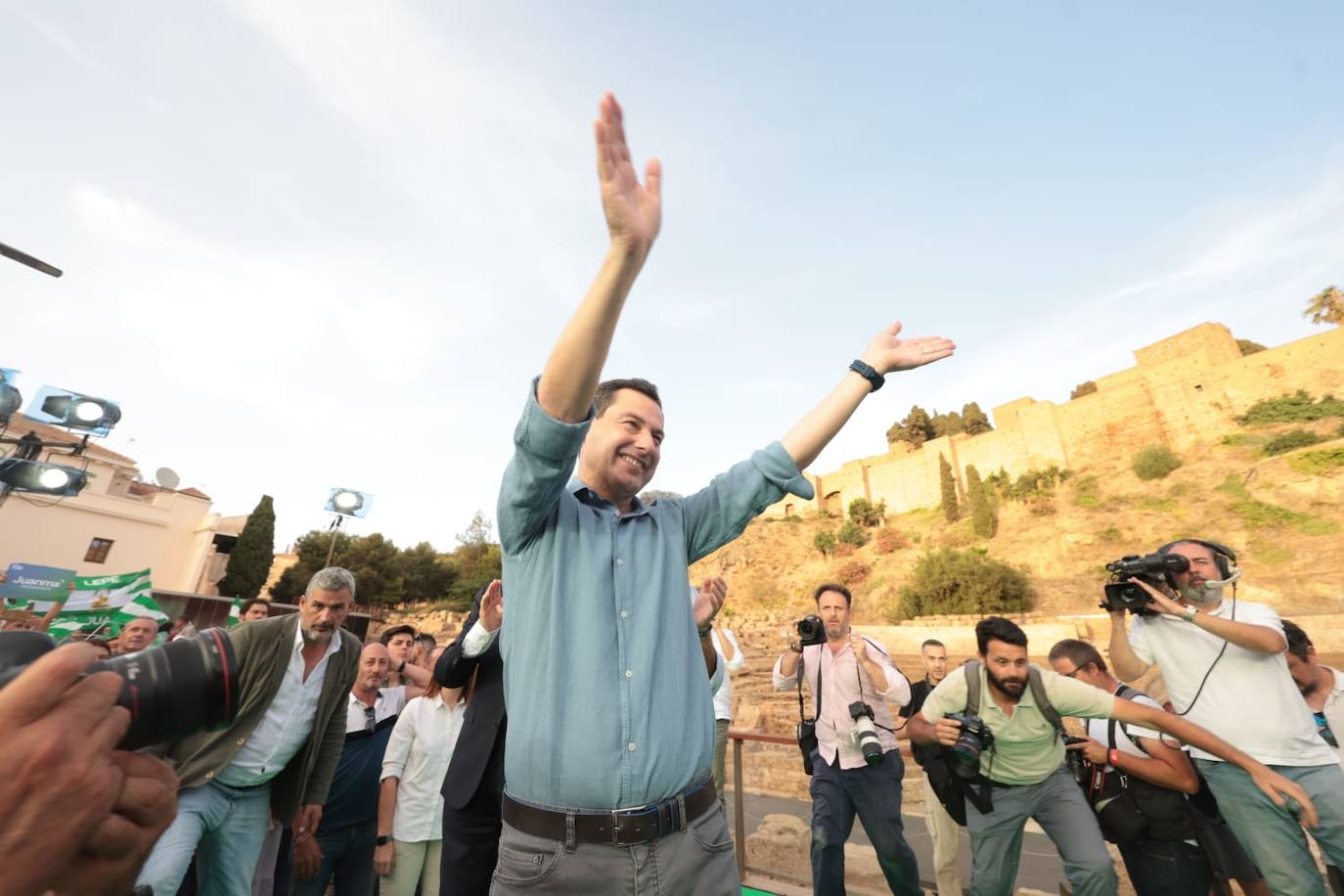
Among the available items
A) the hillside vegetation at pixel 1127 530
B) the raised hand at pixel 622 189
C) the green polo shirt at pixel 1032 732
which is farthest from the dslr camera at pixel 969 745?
the hillside vegetation at pixel 1127 530

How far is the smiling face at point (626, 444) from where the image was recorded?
1.87m

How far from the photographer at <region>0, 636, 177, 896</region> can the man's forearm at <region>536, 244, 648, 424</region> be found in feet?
2.93

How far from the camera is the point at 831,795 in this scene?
173 inches

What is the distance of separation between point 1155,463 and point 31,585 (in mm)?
45126

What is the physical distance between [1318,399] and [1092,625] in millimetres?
20347

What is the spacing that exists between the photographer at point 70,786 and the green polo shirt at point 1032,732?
14.0 ft

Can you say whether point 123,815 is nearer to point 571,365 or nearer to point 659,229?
point 571,365

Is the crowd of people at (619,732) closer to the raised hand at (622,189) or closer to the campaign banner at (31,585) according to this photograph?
the raised hand at (622,189)

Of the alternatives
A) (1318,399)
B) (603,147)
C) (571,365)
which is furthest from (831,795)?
(1318,399)

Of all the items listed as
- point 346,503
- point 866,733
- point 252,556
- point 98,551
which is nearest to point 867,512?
point 346,503

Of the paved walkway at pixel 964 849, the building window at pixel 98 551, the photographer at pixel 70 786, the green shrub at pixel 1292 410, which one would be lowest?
the paved walkway at pixel 964 849

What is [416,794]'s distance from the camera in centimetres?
389

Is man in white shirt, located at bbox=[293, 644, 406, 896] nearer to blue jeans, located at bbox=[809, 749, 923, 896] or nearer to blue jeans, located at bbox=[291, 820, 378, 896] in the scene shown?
blue jeans, located at bbox=[291, 820, 378, 896]

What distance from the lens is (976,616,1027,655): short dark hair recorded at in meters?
3.85
